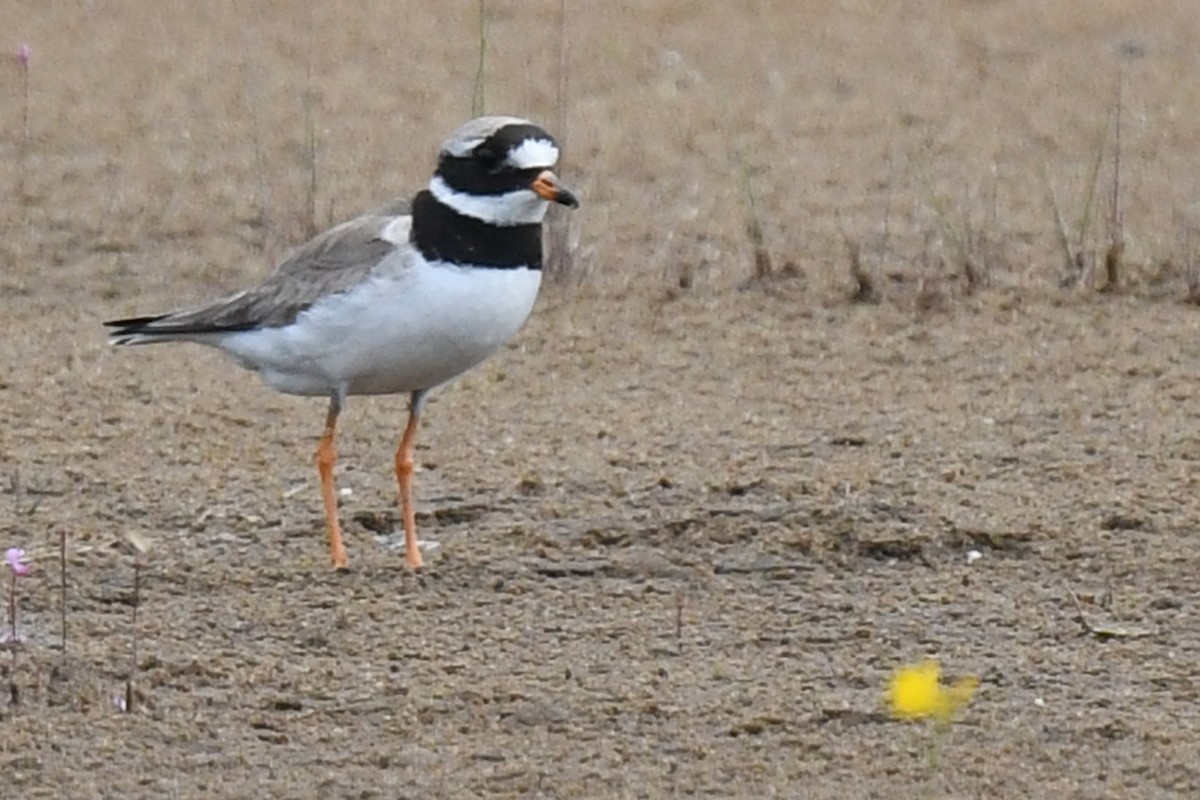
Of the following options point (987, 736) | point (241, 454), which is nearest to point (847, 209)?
point (241, 454)

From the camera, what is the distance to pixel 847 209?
9.30m

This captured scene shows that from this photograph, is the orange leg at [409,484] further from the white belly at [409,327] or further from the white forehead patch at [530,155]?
the white forehead patch at [530,155]

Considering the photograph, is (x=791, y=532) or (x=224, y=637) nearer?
(x=224, y=637)

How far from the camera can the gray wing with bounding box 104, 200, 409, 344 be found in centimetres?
579

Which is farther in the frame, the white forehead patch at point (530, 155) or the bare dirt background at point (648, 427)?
the white forehead patch at point (530, 155)

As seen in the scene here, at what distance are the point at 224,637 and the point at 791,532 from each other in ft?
4.47

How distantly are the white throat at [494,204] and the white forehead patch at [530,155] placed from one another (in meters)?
0.06

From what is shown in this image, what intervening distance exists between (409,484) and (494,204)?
722 mm

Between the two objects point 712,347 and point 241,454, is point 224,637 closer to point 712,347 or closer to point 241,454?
point 241,454

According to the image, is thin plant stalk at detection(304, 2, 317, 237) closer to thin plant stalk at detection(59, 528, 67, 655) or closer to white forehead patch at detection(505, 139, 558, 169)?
white forehead patch at detection(505, 139, 558, 169)

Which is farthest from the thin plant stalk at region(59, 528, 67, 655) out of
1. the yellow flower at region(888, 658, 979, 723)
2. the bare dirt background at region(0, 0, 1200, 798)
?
the yellow flower at region(888, 658, 979, 723)

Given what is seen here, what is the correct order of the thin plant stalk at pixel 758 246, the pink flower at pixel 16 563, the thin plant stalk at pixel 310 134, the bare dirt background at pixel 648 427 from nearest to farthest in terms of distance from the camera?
the bare dirt background at pixel 648 427
the pink flower at pixel 16 563
the thin plant stalk at pixel 758 246
the thin plant stalk at pixel 310 134

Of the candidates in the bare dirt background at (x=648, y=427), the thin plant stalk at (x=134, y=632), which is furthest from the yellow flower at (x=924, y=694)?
the thin plant stalk at (x=134, y=632)

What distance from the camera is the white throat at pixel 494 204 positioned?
5695 millimetres
